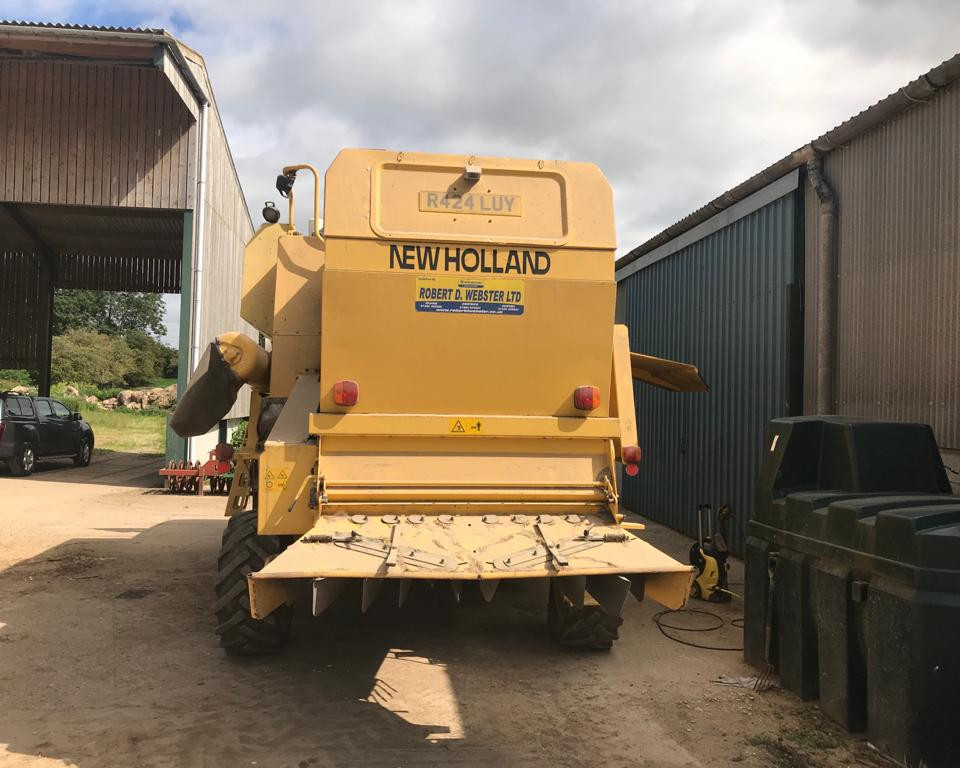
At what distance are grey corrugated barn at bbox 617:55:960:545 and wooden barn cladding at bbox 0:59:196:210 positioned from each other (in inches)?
423

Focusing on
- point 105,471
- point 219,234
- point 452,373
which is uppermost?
point 219,234

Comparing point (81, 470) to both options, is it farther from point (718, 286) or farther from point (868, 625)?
point (868, 625)

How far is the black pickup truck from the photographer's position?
52.0 feet

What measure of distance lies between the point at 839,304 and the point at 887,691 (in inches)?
184

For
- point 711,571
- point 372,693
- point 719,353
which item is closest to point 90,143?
point 719,353

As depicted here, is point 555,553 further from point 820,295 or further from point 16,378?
point 16,378

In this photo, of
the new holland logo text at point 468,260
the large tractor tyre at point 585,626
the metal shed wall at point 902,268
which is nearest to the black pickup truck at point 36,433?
the new holland logo text at point 468,260

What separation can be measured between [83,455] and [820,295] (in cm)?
1834

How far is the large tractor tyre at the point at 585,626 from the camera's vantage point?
17.3 ft

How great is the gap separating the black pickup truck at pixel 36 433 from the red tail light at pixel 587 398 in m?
15.2

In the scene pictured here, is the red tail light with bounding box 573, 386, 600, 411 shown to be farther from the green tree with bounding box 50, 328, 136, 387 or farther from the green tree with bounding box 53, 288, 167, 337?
the green tree with bounding box 53, 288, 167, 337

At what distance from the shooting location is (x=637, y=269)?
12.9 m

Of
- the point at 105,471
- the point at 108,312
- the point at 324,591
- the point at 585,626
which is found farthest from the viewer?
the point at 108,312

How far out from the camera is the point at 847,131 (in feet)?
23.2
